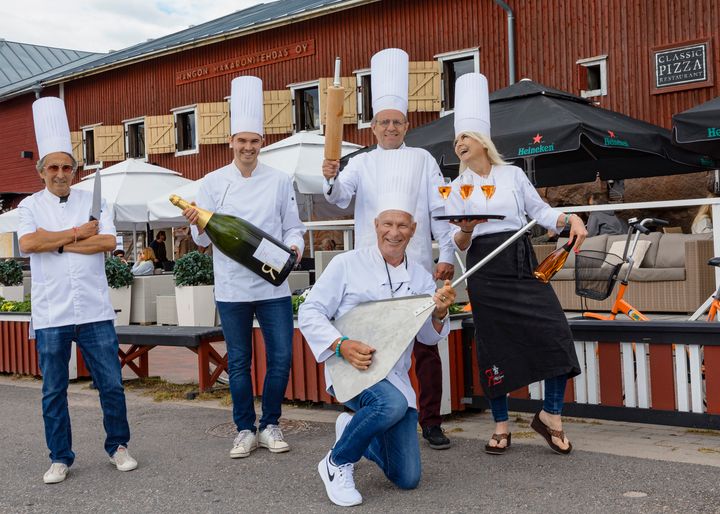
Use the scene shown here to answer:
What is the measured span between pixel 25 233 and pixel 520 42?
13809mm

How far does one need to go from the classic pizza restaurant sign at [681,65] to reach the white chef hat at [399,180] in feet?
37.7

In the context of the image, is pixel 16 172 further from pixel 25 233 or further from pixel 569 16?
pixel 25 233

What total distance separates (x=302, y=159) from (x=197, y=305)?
3.15 metres

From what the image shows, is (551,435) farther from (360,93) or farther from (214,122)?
(214,122)

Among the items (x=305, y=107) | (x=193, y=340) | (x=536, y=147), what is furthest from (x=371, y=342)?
(x=305, y=107)

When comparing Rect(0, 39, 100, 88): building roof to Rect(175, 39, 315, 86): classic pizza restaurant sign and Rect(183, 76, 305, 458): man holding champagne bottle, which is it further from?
Rect(183, 76, 305, 458): man holding champagne bottle

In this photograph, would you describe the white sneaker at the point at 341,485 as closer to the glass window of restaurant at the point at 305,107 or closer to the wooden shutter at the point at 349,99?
the wooden shutter at the point at 349,99

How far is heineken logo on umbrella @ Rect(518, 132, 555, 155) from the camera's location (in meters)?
7.79

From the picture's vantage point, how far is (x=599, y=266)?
7.21m

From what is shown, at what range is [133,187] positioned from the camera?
583 inches

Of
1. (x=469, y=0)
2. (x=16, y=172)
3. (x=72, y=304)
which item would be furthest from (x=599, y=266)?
(x=16, y=172)

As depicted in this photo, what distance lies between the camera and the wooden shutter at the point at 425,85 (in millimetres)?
18125

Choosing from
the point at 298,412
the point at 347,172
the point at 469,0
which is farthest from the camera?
the point at 469,0

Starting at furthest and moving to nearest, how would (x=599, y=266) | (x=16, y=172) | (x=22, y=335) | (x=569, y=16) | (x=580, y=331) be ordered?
(x=16, y=172) < (x=569, y=16) < (x=22, y=335) < (x=599, y=266) < (x=580, y=331)
